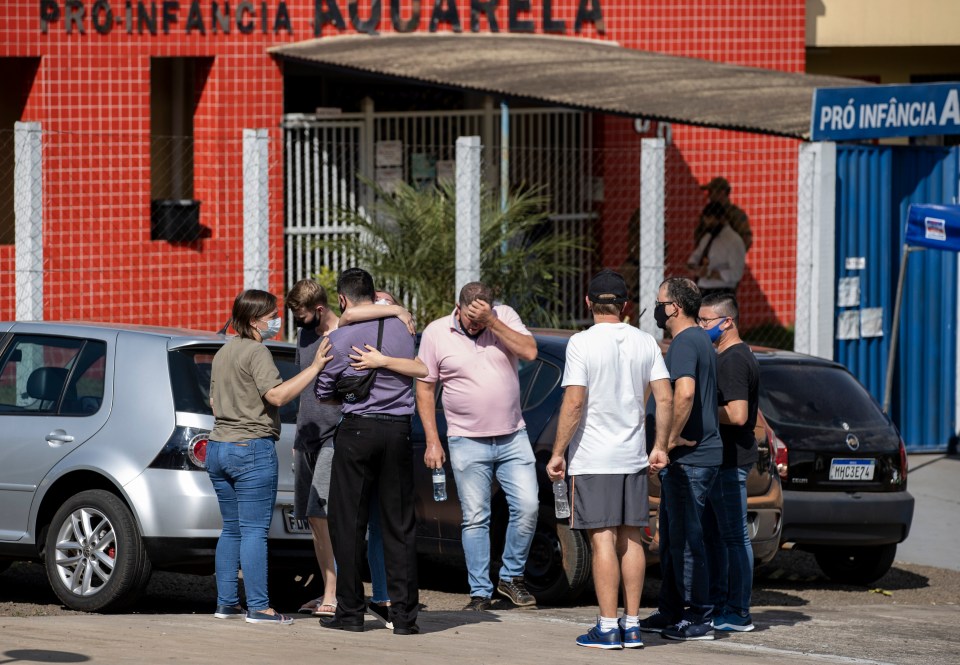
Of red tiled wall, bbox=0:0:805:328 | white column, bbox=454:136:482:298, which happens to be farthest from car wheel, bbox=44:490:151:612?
red tiled wall, bbox=0:0:805:328

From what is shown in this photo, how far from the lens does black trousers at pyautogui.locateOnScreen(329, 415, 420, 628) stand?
7.48 metres

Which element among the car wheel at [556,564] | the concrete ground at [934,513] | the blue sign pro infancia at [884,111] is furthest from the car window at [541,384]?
the blue sign pro infancia at [884,111]

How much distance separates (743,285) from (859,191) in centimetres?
518

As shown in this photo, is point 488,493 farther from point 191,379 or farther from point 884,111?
point 884,111

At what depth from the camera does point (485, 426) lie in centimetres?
841

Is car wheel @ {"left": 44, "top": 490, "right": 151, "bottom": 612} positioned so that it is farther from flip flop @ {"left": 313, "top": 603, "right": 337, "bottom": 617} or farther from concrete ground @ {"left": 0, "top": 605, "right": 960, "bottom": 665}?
flip flop @ {"left": 313, "top": 603, "right": 337, "bottom": 617}

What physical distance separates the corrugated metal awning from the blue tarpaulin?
1.19 meters

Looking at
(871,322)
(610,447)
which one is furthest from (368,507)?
(871,322)

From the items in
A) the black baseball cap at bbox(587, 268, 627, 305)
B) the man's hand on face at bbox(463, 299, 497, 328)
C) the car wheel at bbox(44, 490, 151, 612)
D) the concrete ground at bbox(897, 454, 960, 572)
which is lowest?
the concrete ground at bbox(897, 454, 960, 572)

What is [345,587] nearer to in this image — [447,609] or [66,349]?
[447,609]

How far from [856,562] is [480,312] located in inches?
138

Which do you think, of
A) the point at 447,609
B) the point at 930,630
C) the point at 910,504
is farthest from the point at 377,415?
the point at 910,504

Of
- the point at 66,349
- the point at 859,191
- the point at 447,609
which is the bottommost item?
the point at 447,609

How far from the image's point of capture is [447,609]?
8891 mm
